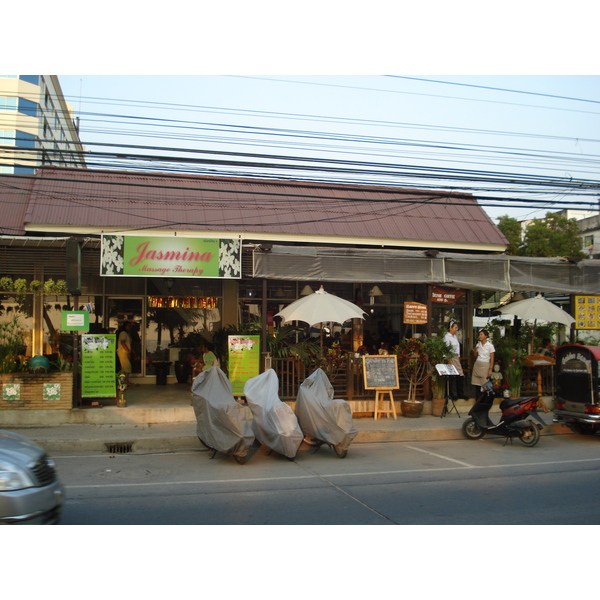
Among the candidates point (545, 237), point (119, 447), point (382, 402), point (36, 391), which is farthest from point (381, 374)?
point (545, 237)

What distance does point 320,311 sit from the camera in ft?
41.8

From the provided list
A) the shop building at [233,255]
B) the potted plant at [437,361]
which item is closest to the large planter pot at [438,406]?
the potted plant at [437,361]

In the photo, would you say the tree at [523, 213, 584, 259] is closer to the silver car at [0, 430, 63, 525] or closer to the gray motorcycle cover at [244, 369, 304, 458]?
the gray motorcycle cover at [244, 369, 304, 458]


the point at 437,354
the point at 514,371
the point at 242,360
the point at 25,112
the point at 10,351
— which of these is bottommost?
the point at 514,371

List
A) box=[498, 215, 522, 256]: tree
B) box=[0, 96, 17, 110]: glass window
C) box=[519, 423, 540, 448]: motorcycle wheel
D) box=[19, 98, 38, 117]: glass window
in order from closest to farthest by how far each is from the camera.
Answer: box=[519, 423, 540, 448]: motorcycle wheel
box=[498, 215, 522, 256]: tree
box=[0, 96, 17, 110]: glass window
box=[19, 98, 38, 117]: glass window

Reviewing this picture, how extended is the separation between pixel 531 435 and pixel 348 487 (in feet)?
16.1

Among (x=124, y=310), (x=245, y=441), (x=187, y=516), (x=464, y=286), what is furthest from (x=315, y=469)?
(x=124, y=310)

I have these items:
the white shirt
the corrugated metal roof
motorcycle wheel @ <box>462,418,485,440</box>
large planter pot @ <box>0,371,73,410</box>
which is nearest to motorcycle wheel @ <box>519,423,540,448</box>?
motorcycle wheel @ <box>462,418,485,440</box>

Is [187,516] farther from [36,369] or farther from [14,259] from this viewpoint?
[14,259]

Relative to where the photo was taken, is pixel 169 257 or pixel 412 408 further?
pixel 412 408

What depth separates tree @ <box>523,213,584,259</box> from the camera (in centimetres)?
3022

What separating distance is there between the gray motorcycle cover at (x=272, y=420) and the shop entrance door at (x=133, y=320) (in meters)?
7.43

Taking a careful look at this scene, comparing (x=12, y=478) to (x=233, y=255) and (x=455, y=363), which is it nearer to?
(x=233, y=255)

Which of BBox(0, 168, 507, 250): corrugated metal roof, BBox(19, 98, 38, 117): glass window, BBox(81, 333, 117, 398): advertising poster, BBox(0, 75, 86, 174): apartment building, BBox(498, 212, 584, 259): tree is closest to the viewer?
BBox(81, 333, 117, 398): advertising poster
